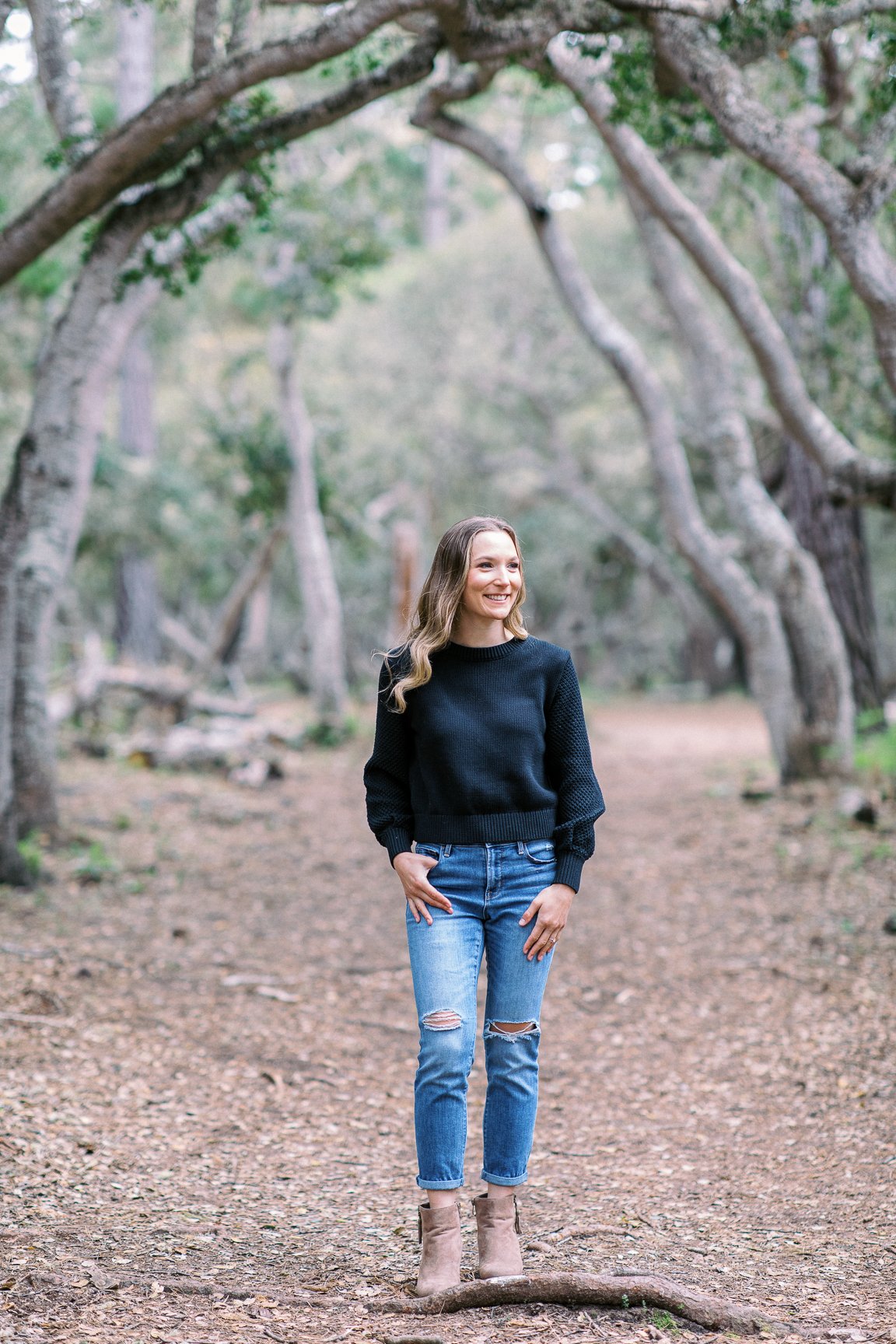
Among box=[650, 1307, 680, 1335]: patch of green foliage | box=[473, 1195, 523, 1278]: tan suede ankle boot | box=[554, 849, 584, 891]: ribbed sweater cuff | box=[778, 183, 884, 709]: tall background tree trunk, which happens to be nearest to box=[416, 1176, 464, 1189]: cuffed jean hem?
box=[473, 1195, 523, 1278]: tan suede ankle boot

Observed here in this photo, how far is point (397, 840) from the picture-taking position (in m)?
3.08

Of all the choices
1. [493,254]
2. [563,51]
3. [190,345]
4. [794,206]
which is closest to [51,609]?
[563,51]

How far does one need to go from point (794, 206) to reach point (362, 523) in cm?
980

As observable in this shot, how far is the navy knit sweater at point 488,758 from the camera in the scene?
9.86 feet

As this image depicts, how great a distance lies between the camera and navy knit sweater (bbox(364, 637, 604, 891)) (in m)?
3.01

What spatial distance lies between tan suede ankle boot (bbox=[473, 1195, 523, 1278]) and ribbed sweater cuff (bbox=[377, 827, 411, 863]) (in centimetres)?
90

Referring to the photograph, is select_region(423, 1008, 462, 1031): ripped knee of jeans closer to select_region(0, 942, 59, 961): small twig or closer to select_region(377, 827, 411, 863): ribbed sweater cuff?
select_region(377, 827, 411, 863): ribbed sweater cuff

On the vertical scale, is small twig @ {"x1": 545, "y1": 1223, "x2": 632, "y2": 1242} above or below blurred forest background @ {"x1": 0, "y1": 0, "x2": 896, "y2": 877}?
below

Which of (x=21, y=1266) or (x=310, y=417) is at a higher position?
(x=310, y=417)

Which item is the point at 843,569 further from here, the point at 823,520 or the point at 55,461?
the point at 55,461

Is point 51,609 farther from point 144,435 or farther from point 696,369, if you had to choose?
point 144,435

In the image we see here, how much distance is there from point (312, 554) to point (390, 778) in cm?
1287

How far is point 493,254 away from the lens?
26.0 metres

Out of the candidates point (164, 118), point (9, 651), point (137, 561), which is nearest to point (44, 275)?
point (9, 651)
